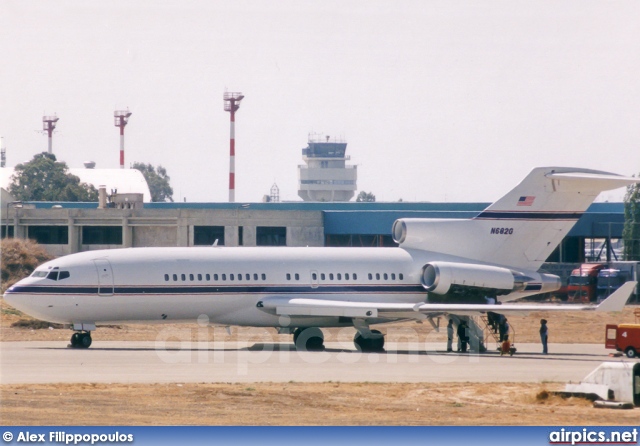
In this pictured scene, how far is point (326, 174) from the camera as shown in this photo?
6506 inches

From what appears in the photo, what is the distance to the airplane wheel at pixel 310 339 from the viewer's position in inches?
1481

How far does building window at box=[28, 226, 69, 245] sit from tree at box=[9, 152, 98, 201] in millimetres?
36618

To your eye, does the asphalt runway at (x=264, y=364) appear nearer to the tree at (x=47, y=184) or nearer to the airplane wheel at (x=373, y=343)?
the airplane wheel at (x=373, y=343)

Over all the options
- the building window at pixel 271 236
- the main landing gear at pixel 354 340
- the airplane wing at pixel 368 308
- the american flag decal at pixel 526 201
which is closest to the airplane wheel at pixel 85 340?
the airplane wing at pixel 368 308

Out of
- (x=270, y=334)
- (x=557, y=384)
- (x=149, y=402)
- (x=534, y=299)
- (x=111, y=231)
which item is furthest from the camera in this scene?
(x=111, y=231)

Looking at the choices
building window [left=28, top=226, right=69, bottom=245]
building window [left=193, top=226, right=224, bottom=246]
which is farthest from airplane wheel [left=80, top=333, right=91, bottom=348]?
building window [left=28, top=226, right=69, bottom=245]

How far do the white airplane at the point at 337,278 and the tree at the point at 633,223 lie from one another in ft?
89.4

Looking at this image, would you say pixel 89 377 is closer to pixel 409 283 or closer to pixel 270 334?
pixel 409 283

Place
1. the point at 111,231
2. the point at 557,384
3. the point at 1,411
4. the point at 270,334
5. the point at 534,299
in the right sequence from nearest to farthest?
1. the point at 1,411
2. the point at 557,384
3. the point at 270,334
4. the point at 534,299
5. the point at 111,231

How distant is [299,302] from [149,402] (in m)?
15.6

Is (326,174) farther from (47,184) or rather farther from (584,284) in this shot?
(584,284)

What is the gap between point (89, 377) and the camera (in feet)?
85.1

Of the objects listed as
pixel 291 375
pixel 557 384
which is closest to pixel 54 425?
pixel 291 375

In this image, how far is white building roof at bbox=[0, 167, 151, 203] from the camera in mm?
100250
